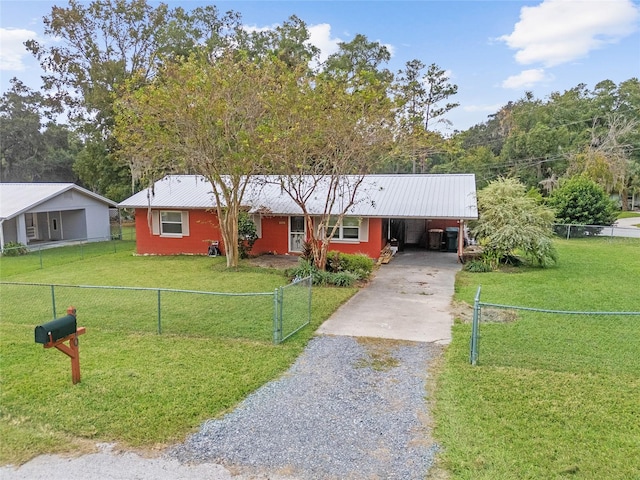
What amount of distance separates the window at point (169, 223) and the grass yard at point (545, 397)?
45.4 feet

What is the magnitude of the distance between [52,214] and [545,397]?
93.8ft

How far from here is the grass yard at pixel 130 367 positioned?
15.8ft

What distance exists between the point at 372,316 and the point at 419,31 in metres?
10.2

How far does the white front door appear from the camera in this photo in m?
18.2

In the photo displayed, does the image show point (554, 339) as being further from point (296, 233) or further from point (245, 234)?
point (245, 234)

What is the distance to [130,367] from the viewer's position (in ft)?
21.3

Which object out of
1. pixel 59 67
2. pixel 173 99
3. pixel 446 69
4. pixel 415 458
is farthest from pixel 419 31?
pixel 446 69

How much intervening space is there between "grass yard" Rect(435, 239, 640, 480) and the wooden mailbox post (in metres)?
4.75

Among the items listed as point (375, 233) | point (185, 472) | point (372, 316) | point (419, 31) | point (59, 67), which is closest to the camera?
point (185, 472)

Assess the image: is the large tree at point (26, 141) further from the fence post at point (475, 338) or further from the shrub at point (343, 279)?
the fence post at point (475, 338)

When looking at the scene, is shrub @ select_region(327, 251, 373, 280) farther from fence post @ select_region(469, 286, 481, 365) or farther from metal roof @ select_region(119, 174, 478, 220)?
fence post @ select_region(469, 286, 481, 365)

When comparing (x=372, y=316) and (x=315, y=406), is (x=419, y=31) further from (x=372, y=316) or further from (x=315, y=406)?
(x=315, y=406)

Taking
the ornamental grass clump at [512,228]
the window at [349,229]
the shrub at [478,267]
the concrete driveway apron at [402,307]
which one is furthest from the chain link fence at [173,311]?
the ornamental grass clump at [512,228]

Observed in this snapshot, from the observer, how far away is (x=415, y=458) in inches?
169
